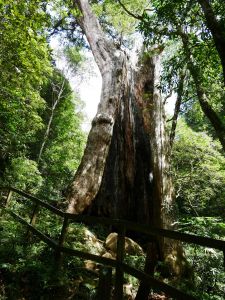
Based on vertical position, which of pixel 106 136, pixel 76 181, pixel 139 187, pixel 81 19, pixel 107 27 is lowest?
pixel 76 181

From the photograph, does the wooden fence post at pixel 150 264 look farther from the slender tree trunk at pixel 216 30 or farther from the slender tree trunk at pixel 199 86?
the slender tree trunk at pixel 199 86

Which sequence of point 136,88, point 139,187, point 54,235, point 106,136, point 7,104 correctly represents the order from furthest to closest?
1. point 136,88
2. point 139,187
3. point 7,104
4. point 106,136
5. point 54,235

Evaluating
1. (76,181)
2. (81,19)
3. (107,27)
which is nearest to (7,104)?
(76,181)

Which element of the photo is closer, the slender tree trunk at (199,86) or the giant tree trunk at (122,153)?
the slender tree trunk at (199,86)

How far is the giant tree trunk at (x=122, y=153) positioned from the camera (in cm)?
792

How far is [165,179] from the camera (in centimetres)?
782

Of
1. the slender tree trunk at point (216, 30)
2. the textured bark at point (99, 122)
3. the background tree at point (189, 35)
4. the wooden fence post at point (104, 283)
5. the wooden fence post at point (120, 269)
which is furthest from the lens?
the textured bark at point (99, 122)

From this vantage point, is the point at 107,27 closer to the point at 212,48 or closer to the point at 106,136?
the point at 106,136

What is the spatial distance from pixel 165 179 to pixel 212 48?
3.38m

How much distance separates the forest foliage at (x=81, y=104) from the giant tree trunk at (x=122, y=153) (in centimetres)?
83

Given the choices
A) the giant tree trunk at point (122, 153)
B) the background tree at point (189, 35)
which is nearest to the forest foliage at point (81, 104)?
the background tree at point (189, 35)

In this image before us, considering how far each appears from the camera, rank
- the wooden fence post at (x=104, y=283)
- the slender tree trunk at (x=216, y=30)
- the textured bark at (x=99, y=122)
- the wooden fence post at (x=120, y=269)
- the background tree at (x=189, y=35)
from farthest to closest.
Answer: the textured bark at (x=99, y=122) < the background tree at (x=189, y=35) < the slender tree trunk at (x=216, y=30) < the wooden fence post at (x=120, y=269) < the wooden fence post at (x=104, y=283)

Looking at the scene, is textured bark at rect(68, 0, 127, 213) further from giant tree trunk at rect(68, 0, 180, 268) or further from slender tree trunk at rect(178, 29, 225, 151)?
slender tree trunk at rect(178, 29, 225, 151)

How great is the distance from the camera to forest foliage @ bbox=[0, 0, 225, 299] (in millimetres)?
5668
